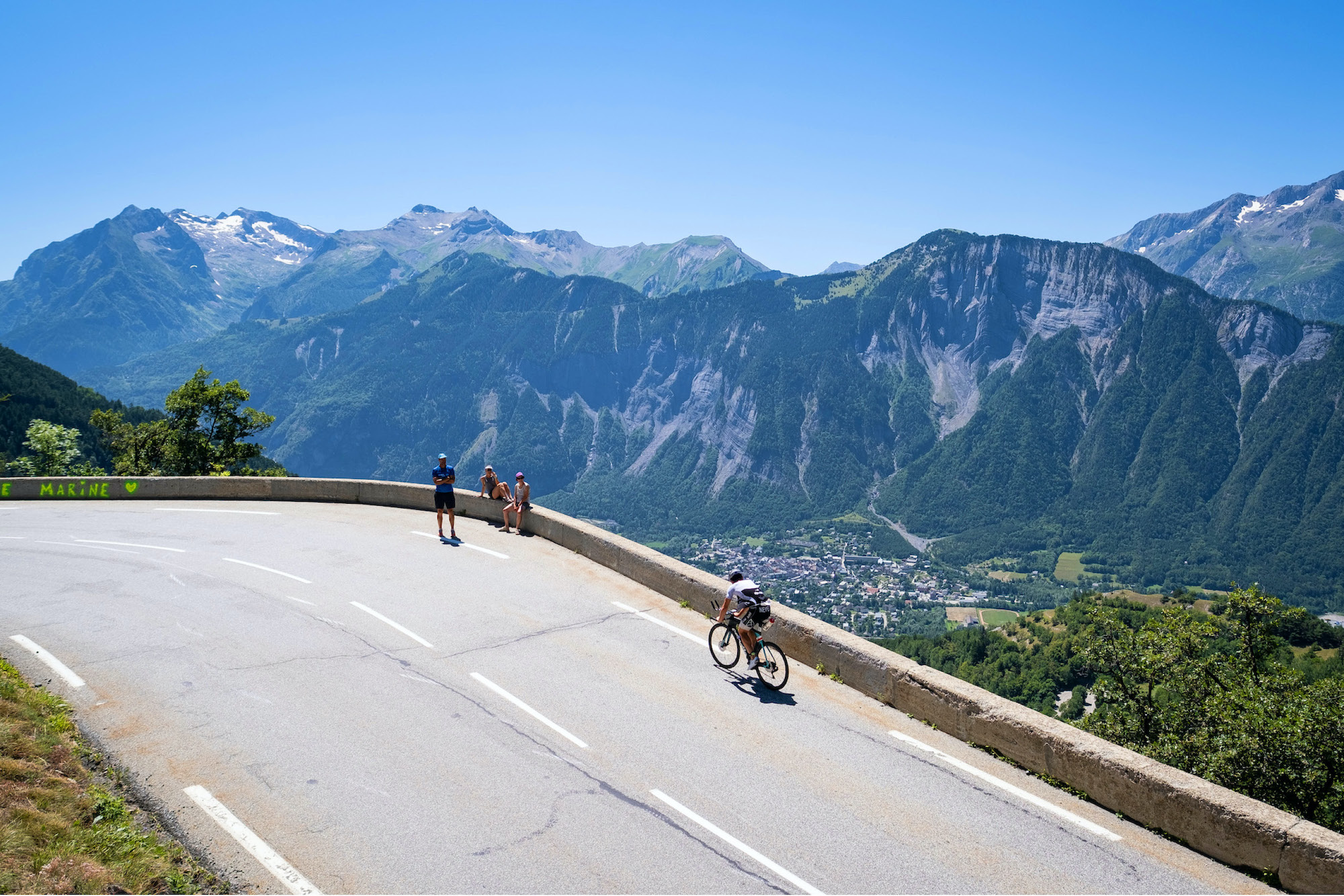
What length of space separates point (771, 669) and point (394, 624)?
7.46 meters

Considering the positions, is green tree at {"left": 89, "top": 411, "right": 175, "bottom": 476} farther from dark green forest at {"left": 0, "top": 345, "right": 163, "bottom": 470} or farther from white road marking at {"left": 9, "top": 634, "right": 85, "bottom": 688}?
dark green forest at {"left": 0, "top": 345, "right": 163, "bottom": 470}

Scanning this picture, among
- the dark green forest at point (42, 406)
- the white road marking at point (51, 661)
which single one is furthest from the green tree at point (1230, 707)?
the dark green forest at point (42, 406)

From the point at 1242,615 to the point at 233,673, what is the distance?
29.6 m

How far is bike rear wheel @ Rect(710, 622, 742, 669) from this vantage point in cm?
1333

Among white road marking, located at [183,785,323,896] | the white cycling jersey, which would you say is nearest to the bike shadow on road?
the white cycling jersey

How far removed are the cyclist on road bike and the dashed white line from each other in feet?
5.27

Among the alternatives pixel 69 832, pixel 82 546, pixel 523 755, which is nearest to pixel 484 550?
pixel 523 755

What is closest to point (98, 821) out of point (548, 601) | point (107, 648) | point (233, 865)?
point (233, 865)

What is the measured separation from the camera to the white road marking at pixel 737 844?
25.5ft

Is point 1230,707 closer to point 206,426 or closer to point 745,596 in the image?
point 745,596

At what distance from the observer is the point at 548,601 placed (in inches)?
648

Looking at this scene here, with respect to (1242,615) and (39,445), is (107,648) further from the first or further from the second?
(39,445)

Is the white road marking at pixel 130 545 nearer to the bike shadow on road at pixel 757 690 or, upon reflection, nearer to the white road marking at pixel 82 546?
the white road marking at pixel 82 546

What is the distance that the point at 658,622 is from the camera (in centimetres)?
1546
